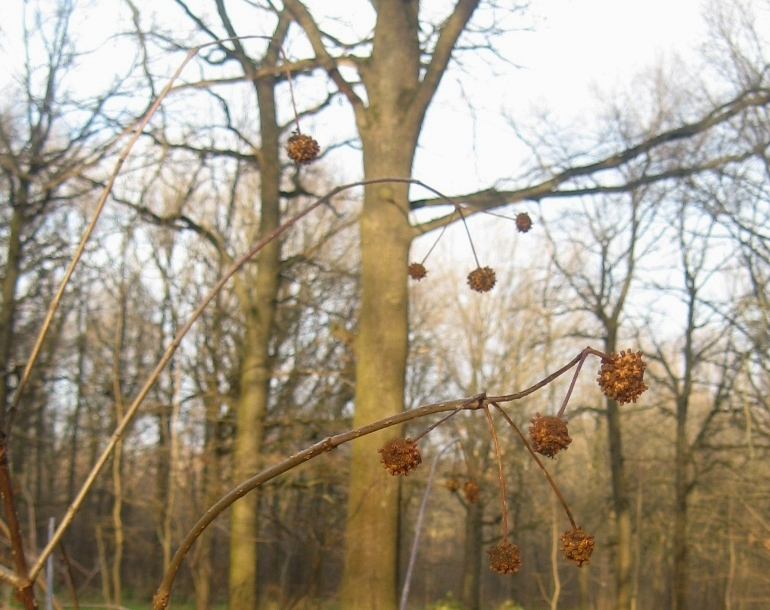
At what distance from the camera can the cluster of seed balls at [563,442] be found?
111cm

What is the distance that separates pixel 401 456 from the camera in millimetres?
1180

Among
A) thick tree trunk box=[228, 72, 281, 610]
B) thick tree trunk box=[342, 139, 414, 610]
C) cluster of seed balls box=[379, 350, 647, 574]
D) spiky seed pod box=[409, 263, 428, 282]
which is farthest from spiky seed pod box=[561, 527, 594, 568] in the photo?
thick tree trunk box=[228, 72, 281, 610]

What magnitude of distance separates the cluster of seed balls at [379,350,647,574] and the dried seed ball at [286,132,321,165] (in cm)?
84

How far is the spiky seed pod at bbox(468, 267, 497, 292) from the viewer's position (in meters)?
2.11

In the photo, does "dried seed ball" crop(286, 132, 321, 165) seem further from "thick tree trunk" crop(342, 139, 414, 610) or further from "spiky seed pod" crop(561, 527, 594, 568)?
"thick tree trunk" crop(342, 139, 414, 610)

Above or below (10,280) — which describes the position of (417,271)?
below

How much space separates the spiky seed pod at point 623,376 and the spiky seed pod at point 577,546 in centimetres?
20

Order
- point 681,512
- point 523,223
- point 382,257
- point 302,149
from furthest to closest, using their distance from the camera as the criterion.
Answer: point 681,512 → point 382,257 → point 523,223 → point 302,149

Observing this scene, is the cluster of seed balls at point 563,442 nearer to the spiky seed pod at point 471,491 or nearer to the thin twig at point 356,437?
the thin twig at point 356,437

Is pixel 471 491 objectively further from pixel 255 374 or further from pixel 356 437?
pixel 255 374

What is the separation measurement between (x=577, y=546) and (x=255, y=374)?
401 inches

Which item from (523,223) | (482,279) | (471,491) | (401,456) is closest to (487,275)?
(482,279)

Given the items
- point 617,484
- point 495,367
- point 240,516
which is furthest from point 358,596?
point 495,367

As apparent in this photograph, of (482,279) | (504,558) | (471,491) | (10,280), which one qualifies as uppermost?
(10,280)
